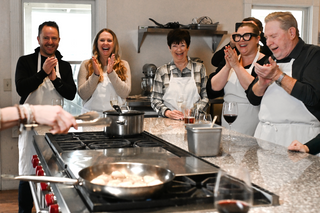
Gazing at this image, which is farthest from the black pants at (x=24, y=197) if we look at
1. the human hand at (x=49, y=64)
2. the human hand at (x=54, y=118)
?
the human hand at (x=54, y=118)

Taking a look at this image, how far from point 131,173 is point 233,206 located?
1.66 feet

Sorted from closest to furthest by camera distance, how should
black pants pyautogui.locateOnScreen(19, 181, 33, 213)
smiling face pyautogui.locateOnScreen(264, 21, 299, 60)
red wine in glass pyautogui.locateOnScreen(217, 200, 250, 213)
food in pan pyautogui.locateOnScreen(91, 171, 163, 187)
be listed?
1. red wine in glass pyautogui.locateOnScreen(217, 200, 250, 213)
2. food in pan pyautogui.locateOnScreen(91, 171, 163, 187)
3. smiling face pyautogui.locateOnScreen(264, 21, 299, 60)
4. black pants pyautogui.locateOnScreen(19, 181, 33, 213)

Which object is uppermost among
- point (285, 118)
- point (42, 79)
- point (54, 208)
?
point (42, 79)

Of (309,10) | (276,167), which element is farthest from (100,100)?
(309,10)

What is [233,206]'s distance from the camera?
770 millimetres

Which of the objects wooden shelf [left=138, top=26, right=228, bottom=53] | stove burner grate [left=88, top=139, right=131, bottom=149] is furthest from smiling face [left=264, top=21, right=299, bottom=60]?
wooden shelf [left=138, top=26, right=228, bottom=53]

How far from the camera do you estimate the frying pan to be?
3.20ft

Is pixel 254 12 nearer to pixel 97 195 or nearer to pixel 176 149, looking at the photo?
pixel 176 149

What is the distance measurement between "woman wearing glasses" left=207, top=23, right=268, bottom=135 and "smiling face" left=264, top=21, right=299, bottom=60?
417mm

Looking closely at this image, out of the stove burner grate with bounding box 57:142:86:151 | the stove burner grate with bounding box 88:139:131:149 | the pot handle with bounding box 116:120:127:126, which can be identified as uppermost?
the pot handle with bounding box 116:120:127:126

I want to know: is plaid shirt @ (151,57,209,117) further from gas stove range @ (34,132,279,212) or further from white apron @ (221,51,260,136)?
gas stove range @ (34,132,279,212)

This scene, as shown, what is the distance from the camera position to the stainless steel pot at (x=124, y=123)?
6.50 ft

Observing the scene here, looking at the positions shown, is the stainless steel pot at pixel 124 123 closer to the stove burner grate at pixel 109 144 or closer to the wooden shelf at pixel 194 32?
the stove burner grate at pixel 109 144

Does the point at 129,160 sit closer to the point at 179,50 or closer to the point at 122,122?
the point at 122,122
